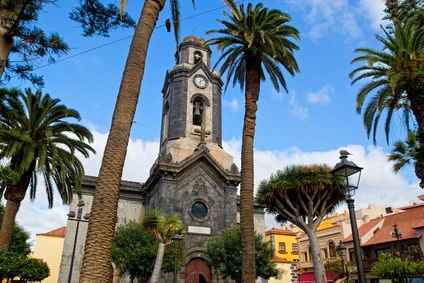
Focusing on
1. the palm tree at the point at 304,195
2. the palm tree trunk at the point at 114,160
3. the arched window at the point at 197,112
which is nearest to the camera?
the palm tree trunk at the point at 114,160

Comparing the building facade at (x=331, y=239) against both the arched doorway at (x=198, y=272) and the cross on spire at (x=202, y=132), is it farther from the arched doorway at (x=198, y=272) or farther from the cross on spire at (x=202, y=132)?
the cross on spire at (x=202, y=132)

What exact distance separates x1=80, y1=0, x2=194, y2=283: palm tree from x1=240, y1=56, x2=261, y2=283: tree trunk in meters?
6.35

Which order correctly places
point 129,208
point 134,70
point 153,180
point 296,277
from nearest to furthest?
1. point 134,70
2. point 153,180
3. point 129,208
4. point 296,277

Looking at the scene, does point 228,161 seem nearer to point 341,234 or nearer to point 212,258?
point 212,258

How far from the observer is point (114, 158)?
29.3 ft

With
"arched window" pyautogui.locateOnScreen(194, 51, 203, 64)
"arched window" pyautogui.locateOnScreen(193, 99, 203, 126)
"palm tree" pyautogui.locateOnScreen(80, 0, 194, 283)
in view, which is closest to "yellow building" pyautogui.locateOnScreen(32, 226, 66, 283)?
"arched window" pyautogui.locateOnScreen(193, 99, 203, 126)

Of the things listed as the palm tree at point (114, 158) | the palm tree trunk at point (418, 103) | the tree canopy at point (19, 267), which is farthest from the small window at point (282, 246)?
the palm tree at point (114, 158)

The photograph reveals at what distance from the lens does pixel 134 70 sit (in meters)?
10.3

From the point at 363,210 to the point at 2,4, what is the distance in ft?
150

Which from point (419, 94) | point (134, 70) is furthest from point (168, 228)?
point (419, 94)

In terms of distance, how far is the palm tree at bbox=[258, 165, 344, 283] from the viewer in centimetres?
2234

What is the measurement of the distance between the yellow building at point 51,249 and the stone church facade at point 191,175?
20.9 m

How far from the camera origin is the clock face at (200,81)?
105 ft

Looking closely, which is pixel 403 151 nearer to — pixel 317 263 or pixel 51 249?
pixel 317 263
